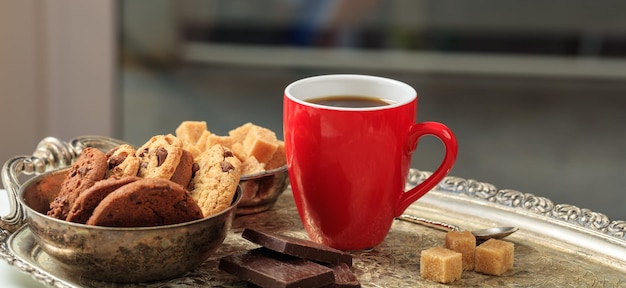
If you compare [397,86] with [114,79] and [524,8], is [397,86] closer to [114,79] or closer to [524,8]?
[114,79]

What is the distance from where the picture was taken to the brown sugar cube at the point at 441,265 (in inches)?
39.5

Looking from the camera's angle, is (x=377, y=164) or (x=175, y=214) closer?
(x=175, y=214)

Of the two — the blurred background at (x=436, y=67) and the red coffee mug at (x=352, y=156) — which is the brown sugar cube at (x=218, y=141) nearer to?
the red coffee mug at (x=352, y=156)

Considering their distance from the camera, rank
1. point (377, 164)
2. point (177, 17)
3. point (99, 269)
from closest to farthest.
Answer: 1. point (99, 269)
2. point (377, 164)
3. point (177, 17)

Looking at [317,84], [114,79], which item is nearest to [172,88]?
[114,79]

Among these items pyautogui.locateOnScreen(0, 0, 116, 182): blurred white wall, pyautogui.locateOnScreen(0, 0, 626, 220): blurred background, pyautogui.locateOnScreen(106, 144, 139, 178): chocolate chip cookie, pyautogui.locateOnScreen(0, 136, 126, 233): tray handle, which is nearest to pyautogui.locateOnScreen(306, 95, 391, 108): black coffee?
pyautogui.locateOnScreen(106, 144, 139, 178): chocolate chip cookie

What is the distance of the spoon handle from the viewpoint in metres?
1.18

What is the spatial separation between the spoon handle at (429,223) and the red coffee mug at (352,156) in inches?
3.8

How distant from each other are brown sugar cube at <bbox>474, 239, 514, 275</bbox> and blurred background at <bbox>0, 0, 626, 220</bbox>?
6.41ft

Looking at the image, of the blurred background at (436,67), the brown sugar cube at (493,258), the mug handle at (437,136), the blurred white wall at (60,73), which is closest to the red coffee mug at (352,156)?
the mug handle at (437,136)

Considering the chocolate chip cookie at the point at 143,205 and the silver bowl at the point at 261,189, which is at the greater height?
the chocolate chip cookie at the point at 143,205

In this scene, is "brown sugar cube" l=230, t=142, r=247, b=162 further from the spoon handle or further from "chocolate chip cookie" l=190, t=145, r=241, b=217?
the spoon handle

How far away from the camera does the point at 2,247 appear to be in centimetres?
103

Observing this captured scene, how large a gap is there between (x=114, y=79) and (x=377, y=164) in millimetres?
1915
